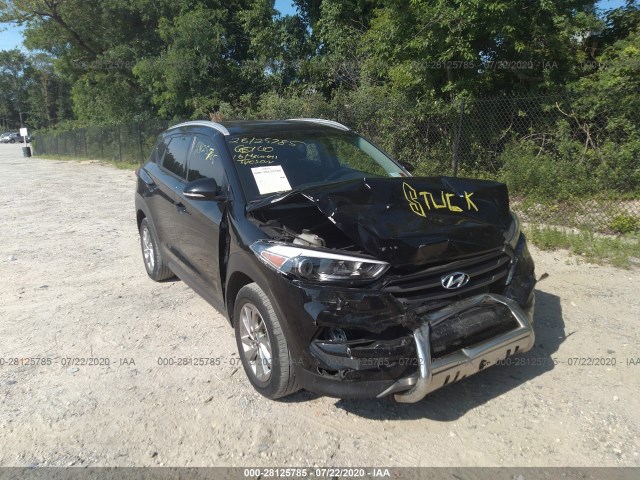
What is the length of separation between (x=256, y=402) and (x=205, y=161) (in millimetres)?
2063

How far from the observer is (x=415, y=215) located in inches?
123

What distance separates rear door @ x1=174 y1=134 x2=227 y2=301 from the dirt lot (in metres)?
0.58

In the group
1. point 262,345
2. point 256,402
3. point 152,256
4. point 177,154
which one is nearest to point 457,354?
point 262,345

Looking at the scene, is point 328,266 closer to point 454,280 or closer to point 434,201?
point 454,280

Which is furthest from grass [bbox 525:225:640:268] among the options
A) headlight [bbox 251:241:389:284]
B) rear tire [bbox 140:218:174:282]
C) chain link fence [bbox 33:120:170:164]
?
chain link fence [bbox 33:120:170:164]

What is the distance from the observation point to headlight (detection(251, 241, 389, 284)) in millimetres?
2805

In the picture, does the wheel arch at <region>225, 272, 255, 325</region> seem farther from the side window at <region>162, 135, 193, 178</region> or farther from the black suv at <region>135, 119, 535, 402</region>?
the side window at <region>162, 135, 193, 178</region>

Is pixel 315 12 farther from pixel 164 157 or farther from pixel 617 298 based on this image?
pixel 617 298

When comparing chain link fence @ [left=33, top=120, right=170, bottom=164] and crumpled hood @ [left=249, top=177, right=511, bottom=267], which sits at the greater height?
chain link fence @ [left=33, top=120, right=170, bottom=164]

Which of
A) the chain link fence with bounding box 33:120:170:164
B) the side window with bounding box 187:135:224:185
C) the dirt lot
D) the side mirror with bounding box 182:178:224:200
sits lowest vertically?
the dirt lot

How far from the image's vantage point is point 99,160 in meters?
27.1

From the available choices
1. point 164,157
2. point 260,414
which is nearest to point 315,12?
point 164,157

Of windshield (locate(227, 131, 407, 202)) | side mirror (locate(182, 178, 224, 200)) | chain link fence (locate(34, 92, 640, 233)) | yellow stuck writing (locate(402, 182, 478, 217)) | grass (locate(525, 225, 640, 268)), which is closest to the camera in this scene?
yellow stuck writing (locate(402, 182, 478, 217))

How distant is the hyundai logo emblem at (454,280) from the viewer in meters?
2.93
